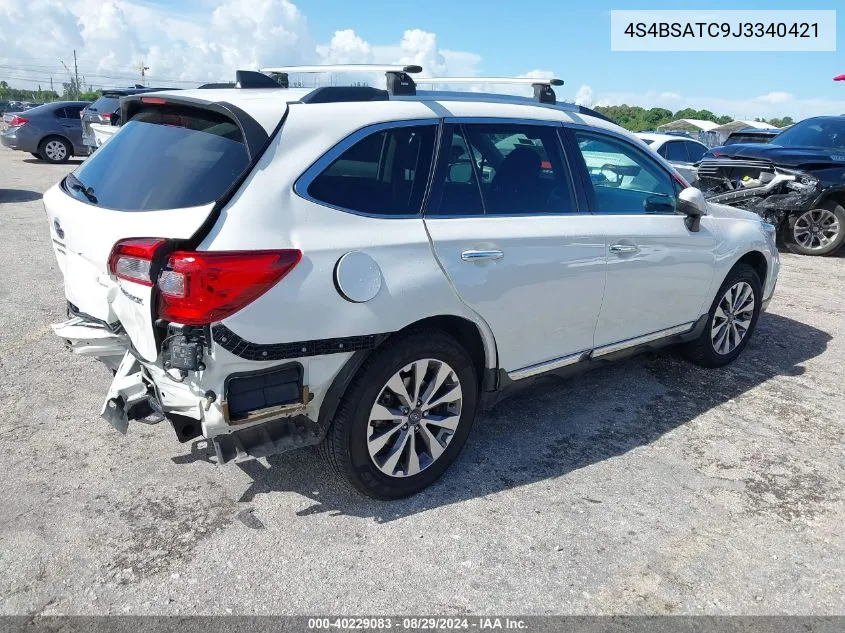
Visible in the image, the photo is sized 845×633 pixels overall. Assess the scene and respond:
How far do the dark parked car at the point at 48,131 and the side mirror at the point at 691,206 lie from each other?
17295 mm

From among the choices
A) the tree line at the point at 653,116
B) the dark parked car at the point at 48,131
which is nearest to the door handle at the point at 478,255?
the dark parked car at the point at 48,131

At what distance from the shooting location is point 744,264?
4.99 meters

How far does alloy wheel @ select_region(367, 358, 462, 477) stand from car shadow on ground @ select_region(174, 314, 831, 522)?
0.22 meters

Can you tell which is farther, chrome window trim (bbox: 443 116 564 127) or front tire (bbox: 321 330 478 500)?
chrome window trim (bbox: 443 116 564 127)

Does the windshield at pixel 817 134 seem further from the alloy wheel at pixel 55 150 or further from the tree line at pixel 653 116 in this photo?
the tree line at pixel 653 116

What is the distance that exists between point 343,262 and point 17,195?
11421 millimetres

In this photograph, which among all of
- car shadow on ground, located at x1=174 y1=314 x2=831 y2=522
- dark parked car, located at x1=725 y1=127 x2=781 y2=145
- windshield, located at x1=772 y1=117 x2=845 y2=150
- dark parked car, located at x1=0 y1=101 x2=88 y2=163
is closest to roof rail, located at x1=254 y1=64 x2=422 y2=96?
car shadow on ground, located at x1=174 y1=314 x2=831 y2=522

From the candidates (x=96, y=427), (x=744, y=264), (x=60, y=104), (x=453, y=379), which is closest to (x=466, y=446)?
(x=453, y=379)

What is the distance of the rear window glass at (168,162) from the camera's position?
2.64 meters

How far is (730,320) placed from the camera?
502 cm

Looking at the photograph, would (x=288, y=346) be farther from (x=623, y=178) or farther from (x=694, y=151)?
(x=694, y=151)

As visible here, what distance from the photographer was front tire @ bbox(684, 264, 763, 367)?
4.86 meters

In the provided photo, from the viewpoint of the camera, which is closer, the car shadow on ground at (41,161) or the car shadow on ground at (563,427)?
the car shadow on ground at (563,427)

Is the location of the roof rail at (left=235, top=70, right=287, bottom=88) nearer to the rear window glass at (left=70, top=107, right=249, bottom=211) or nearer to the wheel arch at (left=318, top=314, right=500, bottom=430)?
the rear window glass at (left=70, top=107, right=249, bottom=211)
